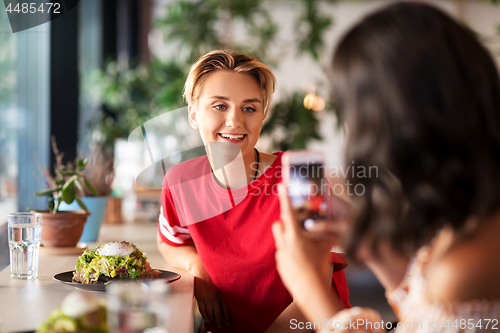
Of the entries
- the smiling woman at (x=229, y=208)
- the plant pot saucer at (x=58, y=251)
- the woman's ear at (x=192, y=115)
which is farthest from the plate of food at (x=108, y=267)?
the woman's ear at (x=192, y=115)

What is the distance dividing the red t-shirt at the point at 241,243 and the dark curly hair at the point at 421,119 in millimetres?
551

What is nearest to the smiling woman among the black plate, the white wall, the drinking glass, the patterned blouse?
the black plate

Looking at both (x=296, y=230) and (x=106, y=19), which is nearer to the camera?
(x=296, y=230)

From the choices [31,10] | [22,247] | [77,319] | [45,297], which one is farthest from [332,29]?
[77,319]

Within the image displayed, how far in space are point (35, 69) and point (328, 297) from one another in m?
1.69

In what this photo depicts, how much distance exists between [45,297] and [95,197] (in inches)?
29.3

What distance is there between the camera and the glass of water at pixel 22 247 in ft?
3.37

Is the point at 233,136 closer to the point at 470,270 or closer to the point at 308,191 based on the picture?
the point at 308,191

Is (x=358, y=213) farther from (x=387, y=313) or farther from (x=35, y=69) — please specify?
(x=387, y=313)

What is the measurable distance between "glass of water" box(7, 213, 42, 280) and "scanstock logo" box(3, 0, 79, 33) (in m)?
0.66

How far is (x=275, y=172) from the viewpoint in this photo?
1225 mm

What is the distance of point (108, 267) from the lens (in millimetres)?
939

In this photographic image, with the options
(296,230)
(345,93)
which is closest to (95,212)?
(296,230)

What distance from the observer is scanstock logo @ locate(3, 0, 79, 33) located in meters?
1.40
